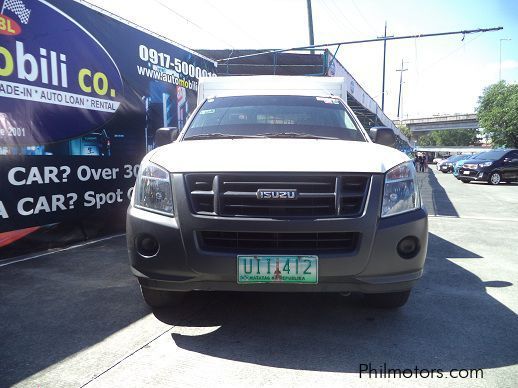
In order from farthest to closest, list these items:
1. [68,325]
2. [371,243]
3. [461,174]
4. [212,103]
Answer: [461,174] < [212,103] < [68,325] < [371,243]

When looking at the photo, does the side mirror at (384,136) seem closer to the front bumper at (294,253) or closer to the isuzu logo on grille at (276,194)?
the front bumper at (294,253)

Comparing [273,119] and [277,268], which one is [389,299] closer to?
[277,268]

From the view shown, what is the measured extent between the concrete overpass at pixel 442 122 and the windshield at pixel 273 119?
78603mm

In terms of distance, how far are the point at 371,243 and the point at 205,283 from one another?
1071 mm

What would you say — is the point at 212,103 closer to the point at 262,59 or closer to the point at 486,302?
the point at 486,302

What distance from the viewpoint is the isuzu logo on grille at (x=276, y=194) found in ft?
8.95

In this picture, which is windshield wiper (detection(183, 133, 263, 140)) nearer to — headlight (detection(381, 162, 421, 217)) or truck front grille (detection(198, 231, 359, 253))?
truck front grille (detection(198, 231, 359, 253))

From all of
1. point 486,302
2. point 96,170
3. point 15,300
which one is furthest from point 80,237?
point 486,302

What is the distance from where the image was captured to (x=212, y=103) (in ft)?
Result: 15.0

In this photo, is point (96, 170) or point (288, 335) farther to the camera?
point (96, 170)

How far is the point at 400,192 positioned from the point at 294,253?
0.83 m

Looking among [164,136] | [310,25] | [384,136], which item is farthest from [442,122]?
[164,136]

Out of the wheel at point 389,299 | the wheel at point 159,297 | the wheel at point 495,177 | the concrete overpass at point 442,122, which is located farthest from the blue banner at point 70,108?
the concrete overpass at point 442,122

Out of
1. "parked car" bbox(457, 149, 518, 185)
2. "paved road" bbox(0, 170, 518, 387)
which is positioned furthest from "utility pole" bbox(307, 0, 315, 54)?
"paved road" bbox(0, 170, 518, 387)
